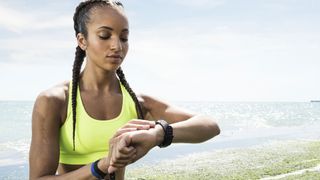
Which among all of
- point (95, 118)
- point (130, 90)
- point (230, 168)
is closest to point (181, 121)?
point (130, 90)

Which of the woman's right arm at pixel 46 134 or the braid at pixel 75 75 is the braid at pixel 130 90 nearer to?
the braid at pixel 75 75

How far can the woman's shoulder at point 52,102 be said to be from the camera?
8.67ft

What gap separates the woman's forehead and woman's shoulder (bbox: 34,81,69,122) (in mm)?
428

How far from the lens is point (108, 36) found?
2676 millimetres

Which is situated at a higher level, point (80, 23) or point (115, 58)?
point (80, 23)

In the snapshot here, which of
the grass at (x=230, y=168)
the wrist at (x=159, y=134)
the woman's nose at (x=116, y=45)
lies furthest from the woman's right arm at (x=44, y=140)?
the grass at (x=230, y=168)

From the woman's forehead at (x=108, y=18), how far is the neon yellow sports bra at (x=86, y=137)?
427 mm

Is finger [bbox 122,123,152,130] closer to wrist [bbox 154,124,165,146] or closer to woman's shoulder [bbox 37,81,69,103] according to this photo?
wrist [bbox 154,124,165,146]

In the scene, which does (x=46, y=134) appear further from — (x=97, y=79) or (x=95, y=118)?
(x=97, y=79)

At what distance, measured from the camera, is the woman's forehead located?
2654 mm

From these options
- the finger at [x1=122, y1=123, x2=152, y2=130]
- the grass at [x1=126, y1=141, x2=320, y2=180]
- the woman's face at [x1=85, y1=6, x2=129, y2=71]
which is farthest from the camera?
the grass at [x1=126, y1=141, x2=320, y2=180]

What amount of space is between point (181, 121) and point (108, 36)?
27.6 inches

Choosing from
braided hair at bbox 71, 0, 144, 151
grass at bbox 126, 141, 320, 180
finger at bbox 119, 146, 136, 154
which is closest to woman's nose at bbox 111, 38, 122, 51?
braided hair at bbox 71, 0, 144, 151

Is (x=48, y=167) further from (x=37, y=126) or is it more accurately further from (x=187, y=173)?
(x=187, y=173)
